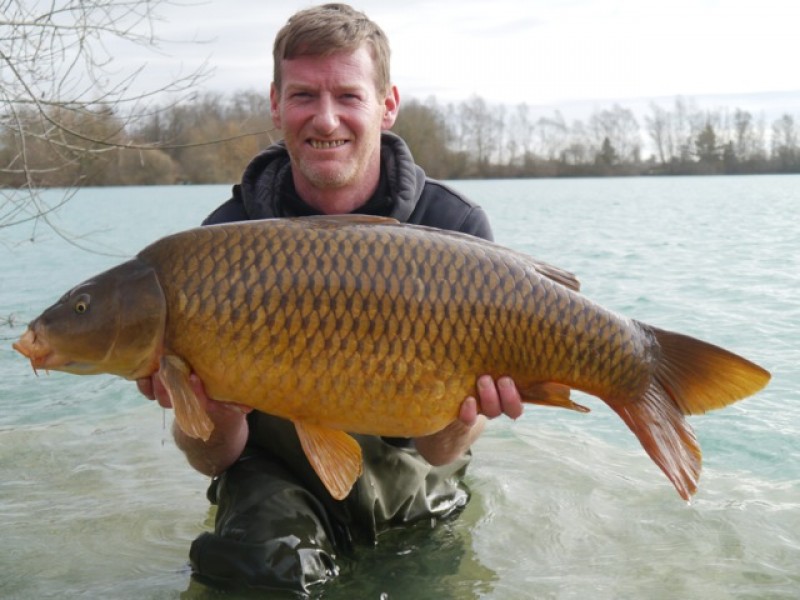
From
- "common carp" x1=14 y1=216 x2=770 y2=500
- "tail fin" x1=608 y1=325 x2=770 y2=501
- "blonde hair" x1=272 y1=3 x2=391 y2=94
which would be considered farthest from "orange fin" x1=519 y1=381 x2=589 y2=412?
"blonde hair" x1=272 y1=3 x2=391 y2=94

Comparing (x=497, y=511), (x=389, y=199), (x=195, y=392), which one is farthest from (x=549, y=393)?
(x=497, y=511)

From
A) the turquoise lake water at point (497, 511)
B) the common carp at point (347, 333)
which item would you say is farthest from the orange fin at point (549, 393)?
the turquoise lake water at point (497, 511)

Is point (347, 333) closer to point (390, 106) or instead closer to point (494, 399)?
point (494, 399)

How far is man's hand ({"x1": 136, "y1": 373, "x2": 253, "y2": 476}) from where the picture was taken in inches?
97.6

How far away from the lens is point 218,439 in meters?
2.81

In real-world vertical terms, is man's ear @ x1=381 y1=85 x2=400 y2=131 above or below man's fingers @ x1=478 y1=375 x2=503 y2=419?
above

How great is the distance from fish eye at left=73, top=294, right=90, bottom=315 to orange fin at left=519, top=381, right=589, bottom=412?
1060 millimetres

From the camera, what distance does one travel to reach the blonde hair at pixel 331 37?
9.96 ft

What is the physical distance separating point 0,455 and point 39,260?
1280 centimetres

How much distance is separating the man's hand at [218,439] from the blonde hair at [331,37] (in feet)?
3.79

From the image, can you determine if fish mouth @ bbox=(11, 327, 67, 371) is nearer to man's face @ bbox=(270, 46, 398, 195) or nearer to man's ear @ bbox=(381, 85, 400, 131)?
man's face @ bbox=(270, 46, 398, 195)

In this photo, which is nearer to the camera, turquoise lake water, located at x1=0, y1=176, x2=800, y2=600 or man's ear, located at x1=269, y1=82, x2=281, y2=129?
turquoise lake water, located at x1=0, y1=176, x2=800, y2=600

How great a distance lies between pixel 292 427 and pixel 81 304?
889 mm

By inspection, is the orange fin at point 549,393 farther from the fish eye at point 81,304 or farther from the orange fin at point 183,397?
the fish eye at point 81,304
